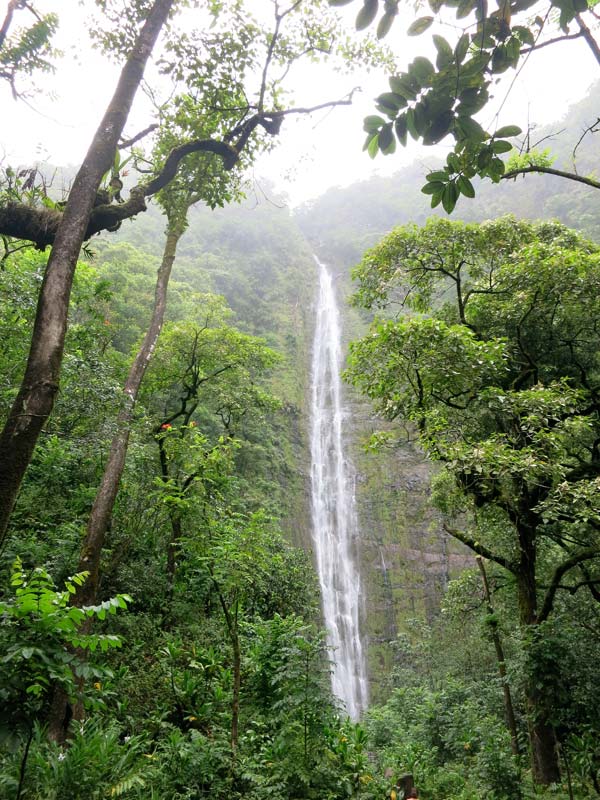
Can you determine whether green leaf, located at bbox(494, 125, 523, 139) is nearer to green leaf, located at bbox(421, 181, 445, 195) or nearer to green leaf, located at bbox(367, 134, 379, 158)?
green leaf, located at bbox(421, 181, 445, 195)

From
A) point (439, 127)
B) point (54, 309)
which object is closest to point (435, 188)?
point (439, 127)

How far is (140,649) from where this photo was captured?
7.31 m

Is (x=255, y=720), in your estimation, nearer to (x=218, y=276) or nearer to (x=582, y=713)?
(x=582, y=713)

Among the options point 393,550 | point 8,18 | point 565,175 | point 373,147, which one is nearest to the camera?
point 373,147

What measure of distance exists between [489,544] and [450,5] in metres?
7.65

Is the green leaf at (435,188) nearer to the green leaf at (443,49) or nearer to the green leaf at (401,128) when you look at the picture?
the green leaf at (401,128)

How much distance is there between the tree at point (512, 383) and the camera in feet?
17.0

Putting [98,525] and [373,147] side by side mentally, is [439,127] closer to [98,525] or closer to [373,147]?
[373,147]

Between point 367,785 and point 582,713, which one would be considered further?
point 582,713

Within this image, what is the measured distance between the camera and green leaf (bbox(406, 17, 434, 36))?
147 cm

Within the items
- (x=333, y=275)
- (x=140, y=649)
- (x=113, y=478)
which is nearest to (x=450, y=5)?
(x=113, y=478)

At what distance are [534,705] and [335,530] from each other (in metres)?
14.5

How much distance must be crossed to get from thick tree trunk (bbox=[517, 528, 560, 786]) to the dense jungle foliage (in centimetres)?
3

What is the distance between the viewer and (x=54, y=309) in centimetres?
278
